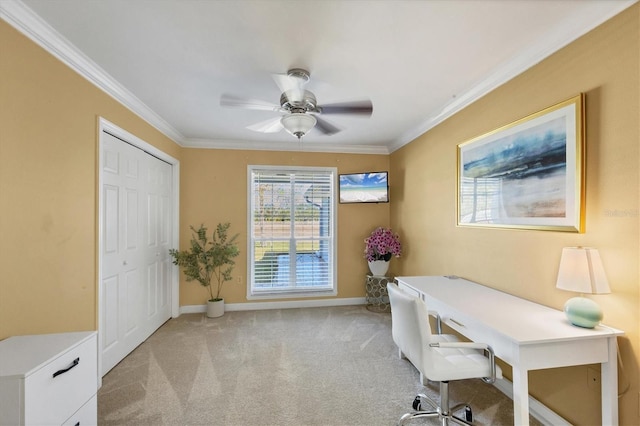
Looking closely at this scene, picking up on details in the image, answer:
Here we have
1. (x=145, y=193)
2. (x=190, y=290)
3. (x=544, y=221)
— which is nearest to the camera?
(x=544, y=221)

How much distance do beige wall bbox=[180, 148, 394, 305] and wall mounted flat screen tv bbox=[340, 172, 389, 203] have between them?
0.20 m

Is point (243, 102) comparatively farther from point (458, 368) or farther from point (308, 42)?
point (458, 368)

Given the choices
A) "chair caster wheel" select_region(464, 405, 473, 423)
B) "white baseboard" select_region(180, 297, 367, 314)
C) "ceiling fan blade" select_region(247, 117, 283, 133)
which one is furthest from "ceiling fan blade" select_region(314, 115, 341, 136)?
"white baseboard" select_region(180, 297, 367, 314)

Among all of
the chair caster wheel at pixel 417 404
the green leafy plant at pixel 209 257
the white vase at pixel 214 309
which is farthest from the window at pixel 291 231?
the chair caster wheel at pixel 417 404

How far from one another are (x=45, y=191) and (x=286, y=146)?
302 cm

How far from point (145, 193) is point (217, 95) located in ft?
4.88

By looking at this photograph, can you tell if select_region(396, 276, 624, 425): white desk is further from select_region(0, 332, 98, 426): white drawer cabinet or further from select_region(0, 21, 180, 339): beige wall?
select_region(0, 21, 180, 339): beige wall

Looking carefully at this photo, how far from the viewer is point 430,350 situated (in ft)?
5.49

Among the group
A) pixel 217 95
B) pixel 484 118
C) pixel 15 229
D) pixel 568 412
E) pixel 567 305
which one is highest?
pixel 217 95

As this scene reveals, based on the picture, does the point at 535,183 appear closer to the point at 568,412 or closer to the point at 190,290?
the point at 568,412

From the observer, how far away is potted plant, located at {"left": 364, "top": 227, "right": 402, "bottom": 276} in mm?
4051

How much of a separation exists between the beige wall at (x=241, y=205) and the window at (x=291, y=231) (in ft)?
0.43

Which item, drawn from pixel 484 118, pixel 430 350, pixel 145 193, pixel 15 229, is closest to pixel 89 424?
pixel 15 229

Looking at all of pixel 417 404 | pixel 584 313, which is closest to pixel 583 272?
pixel 584 313
